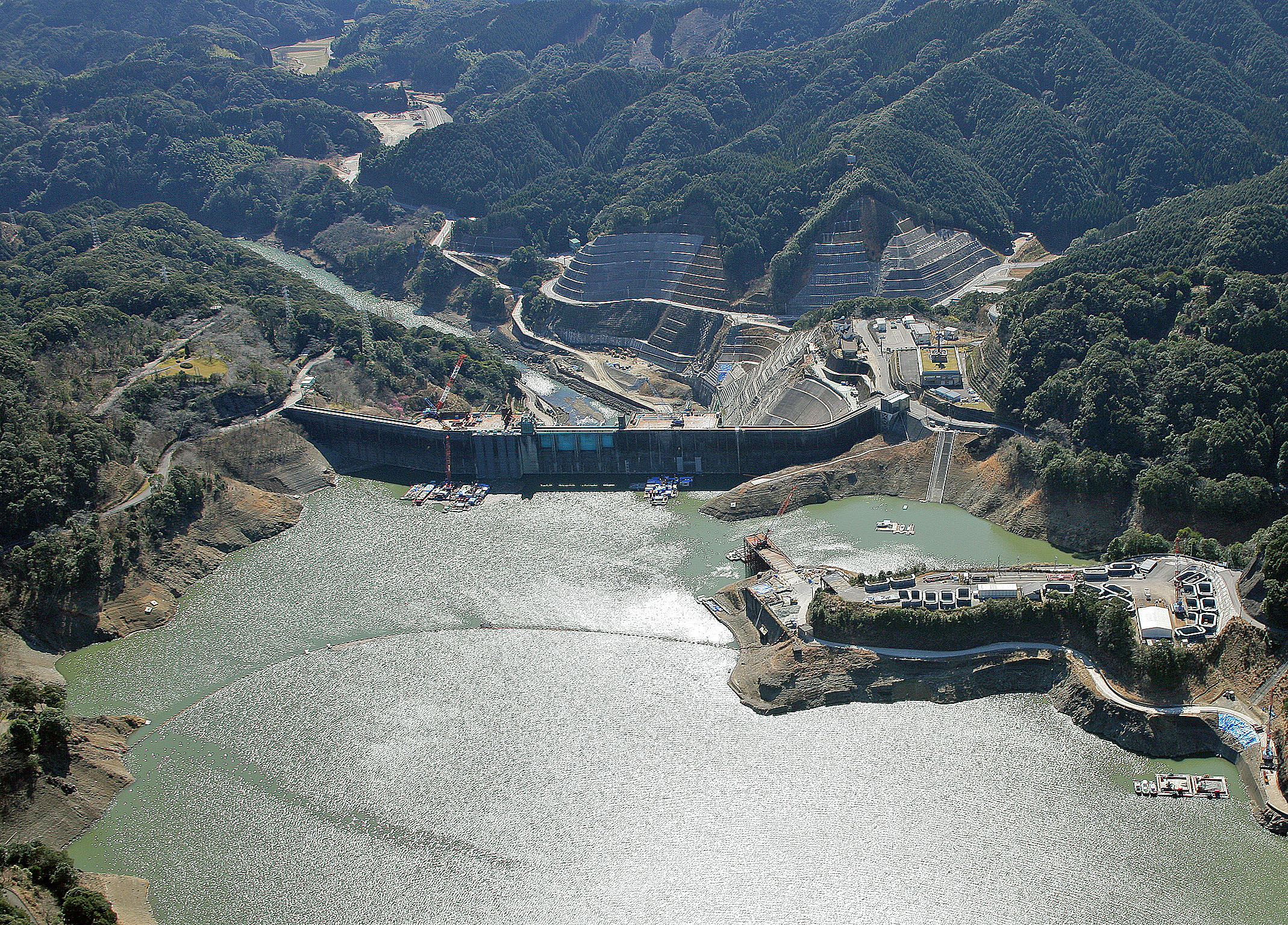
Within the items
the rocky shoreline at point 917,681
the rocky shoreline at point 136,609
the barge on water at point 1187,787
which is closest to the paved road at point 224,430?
the rocky shoreline at point 136,609

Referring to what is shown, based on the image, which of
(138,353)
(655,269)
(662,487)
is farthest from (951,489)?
(138,353)

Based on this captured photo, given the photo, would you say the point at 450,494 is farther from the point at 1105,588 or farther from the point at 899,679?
the point at 1105,588

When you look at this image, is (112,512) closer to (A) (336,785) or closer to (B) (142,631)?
(B) (142,631)

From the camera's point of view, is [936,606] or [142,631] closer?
[936,606]

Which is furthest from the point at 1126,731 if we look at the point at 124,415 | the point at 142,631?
the point at 124,415

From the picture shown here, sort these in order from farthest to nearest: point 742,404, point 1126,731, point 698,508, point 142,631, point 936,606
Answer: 1. point 742,404
2. point 698,508
3. point 142,631
4. point 936,606
5. point 1126,731

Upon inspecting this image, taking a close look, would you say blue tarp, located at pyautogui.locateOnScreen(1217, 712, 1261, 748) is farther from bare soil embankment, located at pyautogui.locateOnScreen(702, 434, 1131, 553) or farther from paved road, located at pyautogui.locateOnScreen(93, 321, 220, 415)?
paved road, located at pyautogui.locateOnScreen(93, 321, 220, 415)

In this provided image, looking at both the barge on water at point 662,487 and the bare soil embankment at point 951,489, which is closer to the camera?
the bare soil embankment at point 951,489

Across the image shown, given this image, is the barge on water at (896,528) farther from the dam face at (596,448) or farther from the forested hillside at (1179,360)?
the forested hillside at (1179,360)
